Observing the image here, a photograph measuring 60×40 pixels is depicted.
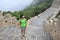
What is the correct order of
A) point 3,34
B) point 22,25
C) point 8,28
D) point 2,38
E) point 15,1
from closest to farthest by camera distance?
point 22,25
point 2,38
point 3,34
point 8,28
point 15,1

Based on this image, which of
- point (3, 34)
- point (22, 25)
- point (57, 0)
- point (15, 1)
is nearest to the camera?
point (22, 25)

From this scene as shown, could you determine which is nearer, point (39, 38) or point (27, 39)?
point (27, 39)

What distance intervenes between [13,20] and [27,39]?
558cm

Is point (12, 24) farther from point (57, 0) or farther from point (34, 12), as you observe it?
point (57, 0)

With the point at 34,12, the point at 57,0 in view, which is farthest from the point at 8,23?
the point at 57,0

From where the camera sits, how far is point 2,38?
656 inches

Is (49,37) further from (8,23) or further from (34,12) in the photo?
(34,12)

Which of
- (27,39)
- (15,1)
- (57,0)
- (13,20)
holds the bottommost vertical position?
(27,39)

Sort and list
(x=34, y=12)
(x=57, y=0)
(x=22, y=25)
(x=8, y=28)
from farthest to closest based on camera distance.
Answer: (x=57, y=0) → (x=34, y=12) → (x=8, y=28) → (x=22, y=25)

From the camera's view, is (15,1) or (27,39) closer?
(27,39)

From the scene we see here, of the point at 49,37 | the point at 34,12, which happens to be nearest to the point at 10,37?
the point at 49,37

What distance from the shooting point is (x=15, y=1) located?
6176 inches

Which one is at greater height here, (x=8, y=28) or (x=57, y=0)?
(x=57, y=0)

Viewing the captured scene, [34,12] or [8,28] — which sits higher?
[34,12]
